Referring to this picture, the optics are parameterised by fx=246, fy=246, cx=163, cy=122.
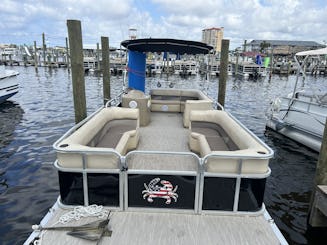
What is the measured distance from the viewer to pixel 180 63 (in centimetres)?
3766

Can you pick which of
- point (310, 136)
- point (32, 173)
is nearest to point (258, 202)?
point (32, 173)

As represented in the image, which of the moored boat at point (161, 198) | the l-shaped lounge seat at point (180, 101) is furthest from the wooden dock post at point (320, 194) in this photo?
the l-shaped lounge seat at point (180, 101)

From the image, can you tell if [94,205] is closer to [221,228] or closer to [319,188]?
[221,228]

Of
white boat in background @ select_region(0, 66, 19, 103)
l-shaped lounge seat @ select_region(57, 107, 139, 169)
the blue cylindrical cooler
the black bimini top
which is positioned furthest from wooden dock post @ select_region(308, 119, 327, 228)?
white boat in background @ select_region(0, 66, 19, 103)

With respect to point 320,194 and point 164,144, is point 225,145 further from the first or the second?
point 320,194

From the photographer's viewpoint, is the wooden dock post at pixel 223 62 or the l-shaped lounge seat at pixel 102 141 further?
the wooden dock post at pixel 223 62

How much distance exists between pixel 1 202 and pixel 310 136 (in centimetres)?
927

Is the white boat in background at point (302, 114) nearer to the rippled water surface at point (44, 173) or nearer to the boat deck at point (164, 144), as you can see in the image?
the rippled water surface at point (44, 173)

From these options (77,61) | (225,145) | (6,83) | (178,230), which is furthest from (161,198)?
(6,83)

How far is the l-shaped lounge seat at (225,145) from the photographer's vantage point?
3.28 metres

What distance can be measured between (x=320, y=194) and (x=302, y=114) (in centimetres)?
560

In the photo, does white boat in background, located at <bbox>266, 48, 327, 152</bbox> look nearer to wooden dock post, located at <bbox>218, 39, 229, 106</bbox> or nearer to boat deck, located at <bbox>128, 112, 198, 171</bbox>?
wooden dock post, located at <bbox>218, 39, 229, 106</bbox>

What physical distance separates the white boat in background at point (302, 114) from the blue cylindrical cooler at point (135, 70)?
555cm

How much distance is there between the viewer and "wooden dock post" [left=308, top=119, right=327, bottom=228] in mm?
4023
